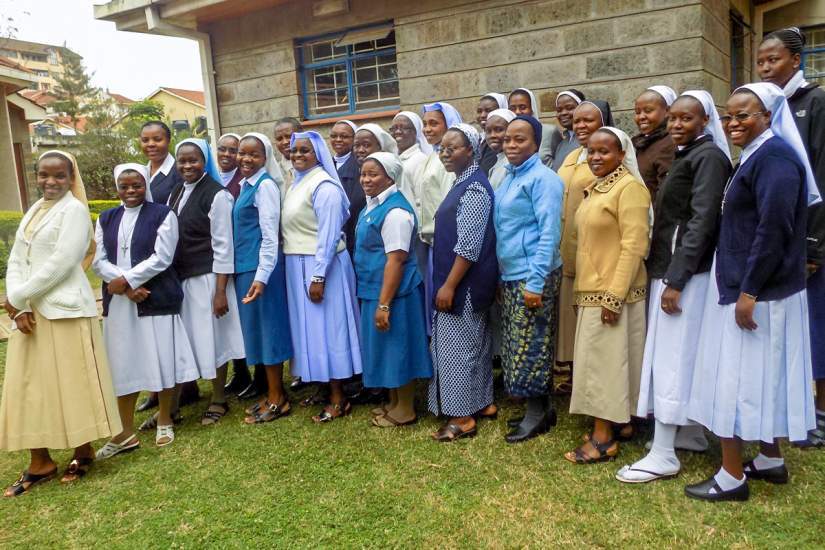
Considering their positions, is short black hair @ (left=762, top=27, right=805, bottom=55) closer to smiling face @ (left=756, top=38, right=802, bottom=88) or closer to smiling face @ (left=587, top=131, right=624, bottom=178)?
smiling face @ (left=756, top=38, right=802, bottom=88)

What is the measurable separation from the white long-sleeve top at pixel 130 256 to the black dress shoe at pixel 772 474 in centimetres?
355

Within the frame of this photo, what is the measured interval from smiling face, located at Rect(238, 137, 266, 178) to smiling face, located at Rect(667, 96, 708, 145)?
2.66m

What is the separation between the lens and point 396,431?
4137 mm

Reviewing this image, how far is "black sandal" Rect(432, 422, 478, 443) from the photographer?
3932mm

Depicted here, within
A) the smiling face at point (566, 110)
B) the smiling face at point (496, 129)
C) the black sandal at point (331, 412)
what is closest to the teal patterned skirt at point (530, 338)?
the smiling face at point (496, 129)

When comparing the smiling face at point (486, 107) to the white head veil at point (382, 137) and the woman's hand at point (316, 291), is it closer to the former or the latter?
the white head veil at point (382, 137)

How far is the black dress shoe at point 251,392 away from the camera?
5.07 m

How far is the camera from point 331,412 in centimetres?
445

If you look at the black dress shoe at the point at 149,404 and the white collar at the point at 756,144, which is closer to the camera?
the white collar at the point at 756,144

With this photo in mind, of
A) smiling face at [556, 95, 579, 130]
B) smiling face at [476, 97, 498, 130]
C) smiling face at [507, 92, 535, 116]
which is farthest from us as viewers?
smiling face at [476, 97, 498, 130]

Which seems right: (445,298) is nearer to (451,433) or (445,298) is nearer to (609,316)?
(451,433)

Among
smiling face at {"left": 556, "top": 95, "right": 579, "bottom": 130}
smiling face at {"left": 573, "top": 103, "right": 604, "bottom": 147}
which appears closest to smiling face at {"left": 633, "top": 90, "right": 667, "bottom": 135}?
smiling face at {"left": 573, "top": 103, "right": 604, "bottom": 147}

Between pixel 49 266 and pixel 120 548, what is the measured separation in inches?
62.8

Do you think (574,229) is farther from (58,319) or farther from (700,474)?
(58,319)
